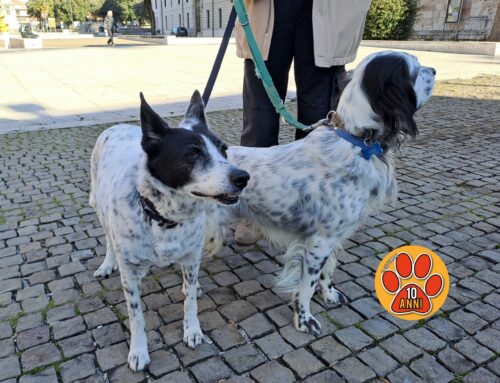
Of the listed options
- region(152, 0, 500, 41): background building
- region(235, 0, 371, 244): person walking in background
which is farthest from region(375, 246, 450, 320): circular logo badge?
region(152, 0, 500, 41): background building

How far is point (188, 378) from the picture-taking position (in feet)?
8.86

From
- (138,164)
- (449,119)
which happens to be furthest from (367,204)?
(449,119)

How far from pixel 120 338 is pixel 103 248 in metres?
1.39

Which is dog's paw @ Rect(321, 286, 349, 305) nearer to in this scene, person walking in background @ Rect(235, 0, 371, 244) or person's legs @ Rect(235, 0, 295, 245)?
person's legs @ Rect(235, 0, 295, 245)

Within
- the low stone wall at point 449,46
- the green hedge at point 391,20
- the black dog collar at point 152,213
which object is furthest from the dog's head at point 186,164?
the green hedge at point 391,20

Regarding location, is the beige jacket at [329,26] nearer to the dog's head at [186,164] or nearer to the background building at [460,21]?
the dog's head at [186,164]

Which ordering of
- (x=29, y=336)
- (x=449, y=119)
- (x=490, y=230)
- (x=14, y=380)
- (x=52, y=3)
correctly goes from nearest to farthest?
(x=14, y=380) < (x=29, y=336) < (x=490, y=230) < (x=449, y=119) < (x=52, y=3)

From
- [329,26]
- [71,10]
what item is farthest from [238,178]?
[71,10]

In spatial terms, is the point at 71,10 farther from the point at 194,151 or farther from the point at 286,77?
the point at 194,151

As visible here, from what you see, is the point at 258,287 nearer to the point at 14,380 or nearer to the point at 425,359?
the point at 425,359

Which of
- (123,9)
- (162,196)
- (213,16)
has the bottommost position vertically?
(162,196)

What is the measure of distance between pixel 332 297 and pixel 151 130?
2.03 meters

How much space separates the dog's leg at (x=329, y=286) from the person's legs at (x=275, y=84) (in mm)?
1446

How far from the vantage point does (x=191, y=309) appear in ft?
10.0
